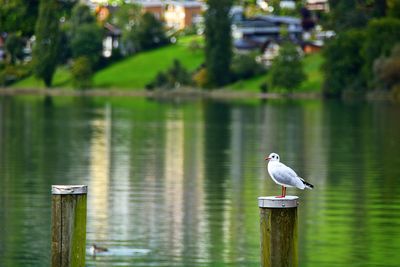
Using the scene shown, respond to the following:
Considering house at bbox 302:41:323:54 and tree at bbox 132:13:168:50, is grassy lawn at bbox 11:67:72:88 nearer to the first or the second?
tree at bbox 132:13:168:50

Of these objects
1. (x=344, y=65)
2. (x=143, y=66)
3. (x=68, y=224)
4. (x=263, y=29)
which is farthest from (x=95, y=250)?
(x=263, y=29)

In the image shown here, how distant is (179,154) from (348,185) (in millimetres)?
11911

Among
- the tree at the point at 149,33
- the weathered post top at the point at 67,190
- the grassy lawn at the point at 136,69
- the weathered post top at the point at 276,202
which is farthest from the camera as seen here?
the tree at the point at 149,33

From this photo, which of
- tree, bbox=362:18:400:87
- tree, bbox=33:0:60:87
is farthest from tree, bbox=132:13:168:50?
tree, bbox=362:18:400:87

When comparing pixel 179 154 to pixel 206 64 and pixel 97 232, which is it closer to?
pixel 97 232

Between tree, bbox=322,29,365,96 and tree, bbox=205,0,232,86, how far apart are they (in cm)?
1268

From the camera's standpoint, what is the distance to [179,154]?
47.0 meters

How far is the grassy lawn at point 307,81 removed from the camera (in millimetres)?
115438

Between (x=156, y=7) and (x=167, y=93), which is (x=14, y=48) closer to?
(x=167, y=93)

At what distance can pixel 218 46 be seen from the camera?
12119cm

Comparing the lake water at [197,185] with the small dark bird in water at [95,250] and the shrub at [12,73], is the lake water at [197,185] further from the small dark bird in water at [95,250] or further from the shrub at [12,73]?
the shrub at [12,73]

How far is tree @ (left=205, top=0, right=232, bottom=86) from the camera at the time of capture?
120 meters

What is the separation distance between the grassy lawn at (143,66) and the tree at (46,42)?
441 centimetres

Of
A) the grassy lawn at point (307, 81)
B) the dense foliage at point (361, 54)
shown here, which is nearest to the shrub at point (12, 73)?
the grassy lawn at point (307, 81)
